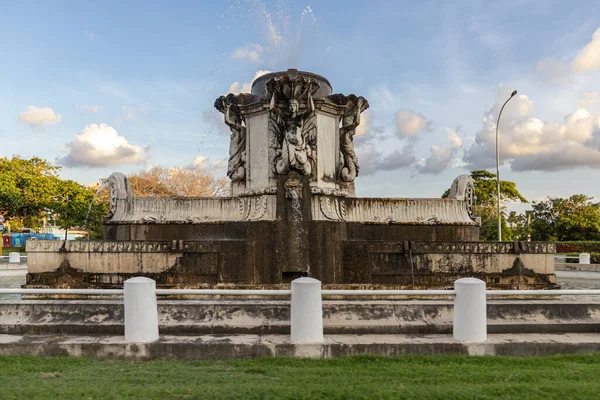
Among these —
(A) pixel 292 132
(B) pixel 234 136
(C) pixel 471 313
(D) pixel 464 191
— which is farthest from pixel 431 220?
(C) pixel 471 313

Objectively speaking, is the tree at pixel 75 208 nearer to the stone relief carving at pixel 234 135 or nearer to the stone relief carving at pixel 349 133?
the stone relief carving at pixel 234 135

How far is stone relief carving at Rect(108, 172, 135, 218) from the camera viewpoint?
12.1 m

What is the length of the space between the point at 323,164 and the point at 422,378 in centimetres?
803

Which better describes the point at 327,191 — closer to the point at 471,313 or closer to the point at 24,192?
the point at 471,313

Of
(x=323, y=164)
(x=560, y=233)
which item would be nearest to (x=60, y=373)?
(x=323, y=164)

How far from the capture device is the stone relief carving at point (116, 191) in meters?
12.1

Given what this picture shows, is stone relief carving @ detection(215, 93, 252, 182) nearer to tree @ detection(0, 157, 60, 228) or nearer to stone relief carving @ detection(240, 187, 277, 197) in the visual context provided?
stone relief carving @ detection(240, 187, 277, 197)

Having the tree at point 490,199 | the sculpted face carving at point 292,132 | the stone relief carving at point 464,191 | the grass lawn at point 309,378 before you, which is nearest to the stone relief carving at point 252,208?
the sculpted face carving at point 292,132

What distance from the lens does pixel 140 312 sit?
19.2 ft

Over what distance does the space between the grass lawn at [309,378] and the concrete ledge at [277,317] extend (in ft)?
2.77

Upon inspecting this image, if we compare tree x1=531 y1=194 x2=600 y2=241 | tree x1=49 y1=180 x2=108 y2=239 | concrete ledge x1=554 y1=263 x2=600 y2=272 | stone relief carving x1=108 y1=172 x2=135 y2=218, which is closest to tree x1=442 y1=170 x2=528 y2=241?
tree x1=531 y1=194 x2=600 y2=241

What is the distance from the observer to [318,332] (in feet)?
19.1

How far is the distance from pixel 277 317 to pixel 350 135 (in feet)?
24.9

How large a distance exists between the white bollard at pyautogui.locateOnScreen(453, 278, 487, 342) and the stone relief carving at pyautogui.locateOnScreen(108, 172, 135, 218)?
9.15 meters
